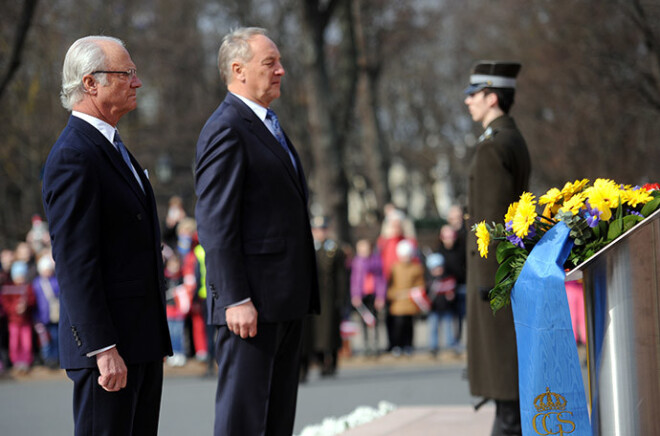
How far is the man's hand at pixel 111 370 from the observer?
13.2 feet

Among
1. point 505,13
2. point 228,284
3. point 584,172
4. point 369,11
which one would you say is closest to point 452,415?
point 228,284

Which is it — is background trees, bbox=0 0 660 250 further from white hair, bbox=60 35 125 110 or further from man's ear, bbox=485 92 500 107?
white hair, bbox=60 35 125 110

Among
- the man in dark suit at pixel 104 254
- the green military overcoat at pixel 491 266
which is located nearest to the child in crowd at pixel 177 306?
the green military overcoat at pixel 491 266

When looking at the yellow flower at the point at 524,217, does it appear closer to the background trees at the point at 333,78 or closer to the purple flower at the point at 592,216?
the purple flower at the point at 592,216

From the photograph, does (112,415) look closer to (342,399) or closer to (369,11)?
(342,399)

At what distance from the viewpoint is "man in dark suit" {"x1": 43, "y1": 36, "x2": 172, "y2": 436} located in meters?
4.06

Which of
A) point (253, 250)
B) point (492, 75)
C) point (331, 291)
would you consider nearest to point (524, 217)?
point (253, 250)

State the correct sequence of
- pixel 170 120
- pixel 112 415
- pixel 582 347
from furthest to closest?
pixel 170 120 < pixel 582 347 < pixel 112 415

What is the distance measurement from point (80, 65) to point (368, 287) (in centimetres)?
1360

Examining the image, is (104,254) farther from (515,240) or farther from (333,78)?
(333,78)

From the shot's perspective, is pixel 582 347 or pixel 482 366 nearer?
pixel 482 366

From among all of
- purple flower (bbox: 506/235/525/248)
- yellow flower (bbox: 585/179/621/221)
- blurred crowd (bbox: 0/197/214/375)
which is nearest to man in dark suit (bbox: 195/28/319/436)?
purple flower (bbox: 506/235/525/248)

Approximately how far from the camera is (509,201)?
6.30 metres

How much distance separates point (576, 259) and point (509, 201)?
174 centimetres
